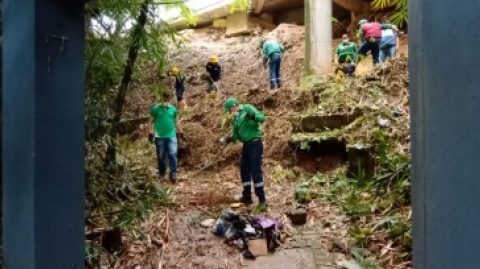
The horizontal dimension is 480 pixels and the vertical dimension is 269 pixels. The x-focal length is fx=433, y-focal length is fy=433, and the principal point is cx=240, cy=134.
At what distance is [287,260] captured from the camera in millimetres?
4848

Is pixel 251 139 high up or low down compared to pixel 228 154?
up

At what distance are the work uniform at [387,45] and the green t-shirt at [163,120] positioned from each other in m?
5.41

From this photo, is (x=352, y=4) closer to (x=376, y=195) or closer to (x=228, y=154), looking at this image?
(x=228, y=154)

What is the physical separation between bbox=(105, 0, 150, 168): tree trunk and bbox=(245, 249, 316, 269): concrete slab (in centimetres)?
224

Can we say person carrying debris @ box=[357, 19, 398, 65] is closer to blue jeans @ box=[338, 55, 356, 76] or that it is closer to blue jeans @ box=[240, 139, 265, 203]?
blue jeans @ box=[338, 55, 356, 76]

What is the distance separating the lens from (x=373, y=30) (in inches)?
390

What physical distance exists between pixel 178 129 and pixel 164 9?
4577mm

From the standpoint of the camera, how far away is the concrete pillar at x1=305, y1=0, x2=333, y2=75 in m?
10.6

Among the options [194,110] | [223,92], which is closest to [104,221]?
[194,110]

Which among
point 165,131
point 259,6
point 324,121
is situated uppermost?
point 259,6
